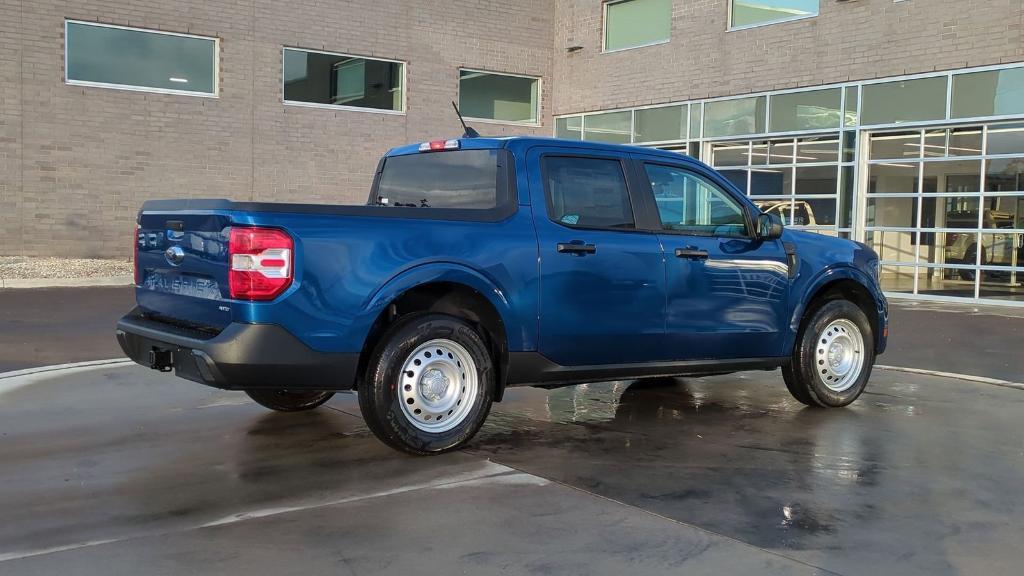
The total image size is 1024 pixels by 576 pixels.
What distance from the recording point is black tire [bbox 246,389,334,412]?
6.92 meters

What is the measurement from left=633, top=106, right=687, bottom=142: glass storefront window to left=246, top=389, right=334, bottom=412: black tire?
16713 mm

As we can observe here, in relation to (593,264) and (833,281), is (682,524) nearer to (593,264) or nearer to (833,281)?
(593,264)

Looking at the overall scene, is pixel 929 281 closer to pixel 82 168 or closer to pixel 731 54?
pixel 731 54

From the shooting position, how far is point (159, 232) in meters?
5.99

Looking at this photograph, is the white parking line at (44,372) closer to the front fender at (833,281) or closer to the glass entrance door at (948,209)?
the front fender at (833,281)

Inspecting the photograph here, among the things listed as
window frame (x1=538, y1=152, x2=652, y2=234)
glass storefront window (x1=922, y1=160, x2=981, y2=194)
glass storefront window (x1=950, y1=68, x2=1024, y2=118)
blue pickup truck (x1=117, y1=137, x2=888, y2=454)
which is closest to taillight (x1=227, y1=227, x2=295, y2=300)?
blue pickup truck (x1=117, y1=137, x2=888, y2=454)

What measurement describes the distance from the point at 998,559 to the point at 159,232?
15.4ft

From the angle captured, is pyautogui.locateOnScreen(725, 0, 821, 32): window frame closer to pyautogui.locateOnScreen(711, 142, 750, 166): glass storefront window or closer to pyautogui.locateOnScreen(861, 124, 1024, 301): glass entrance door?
pyautogui.locateOnScreen(711, 142, 750, 166): glass storefront window

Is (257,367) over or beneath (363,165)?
beneath

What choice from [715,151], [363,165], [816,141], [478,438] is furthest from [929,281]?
[478,438]

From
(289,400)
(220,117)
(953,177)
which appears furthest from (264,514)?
(220,117)

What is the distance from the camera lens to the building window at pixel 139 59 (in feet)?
65.2

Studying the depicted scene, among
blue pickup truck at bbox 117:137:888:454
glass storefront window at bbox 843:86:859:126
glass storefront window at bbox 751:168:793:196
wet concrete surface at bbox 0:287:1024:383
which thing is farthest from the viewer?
glass storefront window at bbox 751:168:793:196

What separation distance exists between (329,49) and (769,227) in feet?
56.8
